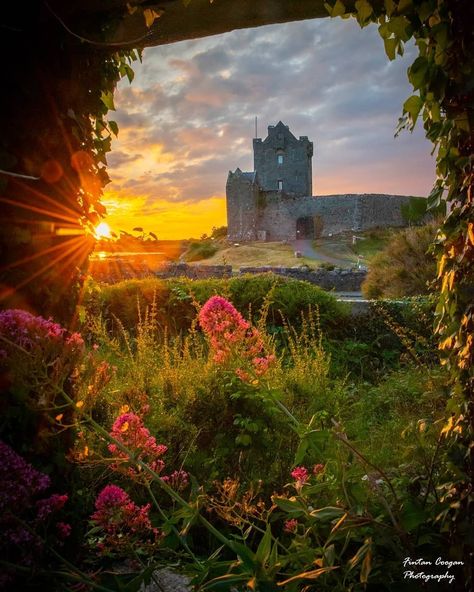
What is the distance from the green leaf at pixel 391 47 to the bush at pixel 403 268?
9.82 meters

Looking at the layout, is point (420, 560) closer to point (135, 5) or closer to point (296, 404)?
point (135, 5)

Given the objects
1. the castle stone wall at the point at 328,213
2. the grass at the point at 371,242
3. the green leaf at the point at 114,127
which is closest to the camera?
the green leaf at the point at 114,127

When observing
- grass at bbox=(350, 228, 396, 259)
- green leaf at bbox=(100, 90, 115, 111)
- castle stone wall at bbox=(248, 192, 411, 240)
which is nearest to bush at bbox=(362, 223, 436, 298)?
green leaf at bbox=(100, 90, 115, 111)

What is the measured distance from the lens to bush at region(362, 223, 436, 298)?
11.5m

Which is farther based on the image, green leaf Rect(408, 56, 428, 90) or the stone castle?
the stone castle

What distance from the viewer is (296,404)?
187 inches

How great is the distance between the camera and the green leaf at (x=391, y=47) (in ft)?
6.16

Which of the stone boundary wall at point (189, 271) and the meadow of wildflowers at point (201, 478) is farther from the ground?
the stone boundary wall at point (189, 271)

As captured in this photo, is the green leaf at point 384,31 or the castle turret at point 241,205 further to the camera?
the castle turret at point 241,205

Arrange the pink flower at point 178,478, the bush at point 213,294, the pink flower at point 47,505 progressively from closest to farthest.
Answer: the pink flower at point 47,505 → the pink flower at point 178,478 → the bush at point 213,294

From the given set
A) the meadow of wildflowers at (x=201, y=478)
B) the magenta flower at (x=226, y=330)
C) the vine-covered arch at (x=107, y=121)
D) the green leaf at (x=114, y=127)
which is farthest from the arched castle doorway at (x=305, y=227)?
the magenta flower at (x=226, y=330)

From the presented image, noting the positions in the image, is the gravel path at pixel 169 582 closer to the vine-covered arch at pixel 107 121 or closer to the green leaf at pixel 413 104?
the vine-covered arch at pixel 107 121

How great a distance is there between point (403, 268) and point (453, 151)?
10.6 meters

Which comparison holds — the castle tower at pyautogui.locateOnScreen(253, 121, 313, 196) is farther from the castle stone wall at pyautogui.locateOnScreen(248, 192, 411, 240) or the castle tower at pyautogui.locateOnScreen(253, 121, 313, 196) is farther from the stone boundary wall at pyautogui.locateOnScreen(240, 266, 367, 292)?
the stone boundary wall at pyautogui.locateOnScreen(240, 266, 367, 292)
